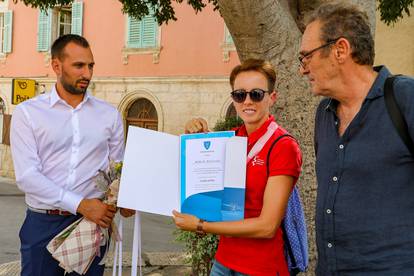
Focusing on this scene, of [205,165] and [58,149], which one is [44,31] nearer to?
[58,149]

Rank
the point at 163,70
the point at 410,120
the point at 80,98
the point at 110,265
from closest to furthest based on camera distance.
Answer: the point at 410,120, the point at 80,98, the point at 110,265, the point at 163,70

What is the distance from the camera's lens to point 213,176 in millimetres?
2398

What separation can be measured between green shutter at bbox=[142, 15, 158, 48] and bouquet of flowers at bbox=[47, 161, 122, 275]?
14019mm

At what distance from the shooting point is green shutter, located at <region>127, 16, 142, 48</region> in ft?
54.9

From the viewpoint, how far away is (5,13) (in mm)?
19750

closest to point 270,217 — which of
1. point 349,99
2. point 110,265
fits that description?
point 349,99

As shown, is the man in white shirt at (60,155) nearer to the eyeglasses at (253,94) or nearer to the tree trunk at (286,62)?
the eyeglasses at (253,94)

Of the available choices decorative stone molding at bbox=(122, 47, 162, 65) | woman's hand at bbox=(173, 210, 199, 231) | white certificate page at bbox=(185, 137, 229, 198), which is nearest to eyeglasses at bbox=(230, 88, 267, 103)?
white certificate page at bbox=(185, 137, 229, 198)

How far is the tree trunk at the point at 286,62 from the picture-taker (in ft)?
13.7

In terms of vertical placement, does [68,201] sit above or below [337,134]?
below

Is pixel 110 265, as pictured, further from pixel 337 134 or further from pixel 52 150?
pixel 337 134

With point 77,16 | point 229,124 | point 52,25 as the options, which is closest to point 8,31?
point 52,25

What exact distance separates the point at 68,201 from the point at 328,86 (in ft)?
5.48

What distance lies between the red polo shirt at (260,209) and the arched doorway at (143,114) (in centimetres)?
1435
